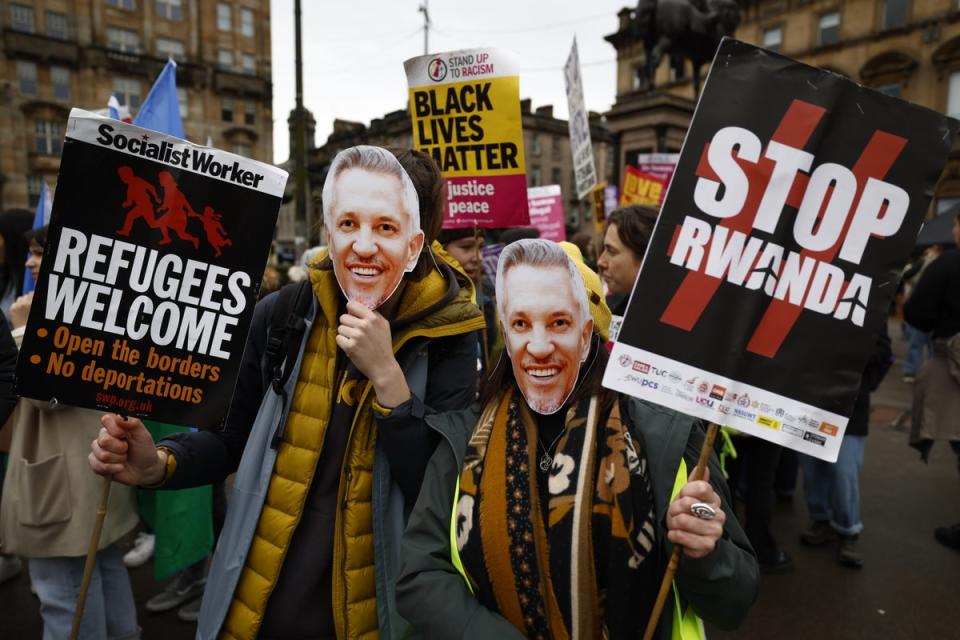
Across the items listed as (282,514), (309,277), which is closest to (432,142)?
(309,277)

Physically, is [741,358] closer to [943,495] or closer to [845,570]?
[845,570]

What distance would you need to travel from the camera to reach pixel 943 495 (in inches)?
209

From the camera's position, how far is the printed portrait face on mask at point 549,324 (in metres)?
1.46

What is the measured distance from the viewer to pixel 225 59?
131 ft

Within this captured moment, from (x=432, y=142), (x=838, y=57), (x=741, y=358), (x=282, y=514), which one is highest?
(x=838, y=57)

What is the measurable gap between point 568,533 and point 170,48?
44.8 m

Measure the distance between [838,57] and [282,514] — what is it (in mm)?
32555

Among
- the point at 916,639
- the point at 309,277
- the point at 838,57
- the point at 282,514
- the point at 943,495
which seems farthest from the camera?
the point at 838,57

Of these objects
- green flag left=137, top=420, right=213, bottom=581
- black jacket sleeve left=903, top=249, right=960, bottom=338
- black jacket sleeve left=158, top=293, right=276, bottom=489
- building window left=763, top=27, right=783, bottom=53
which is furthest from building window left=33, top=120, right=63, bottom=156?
black jacket sleeve left=903, top=249, right=960, bottom=338

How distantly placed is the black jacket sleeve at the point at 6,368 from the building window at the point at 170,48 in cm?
4195

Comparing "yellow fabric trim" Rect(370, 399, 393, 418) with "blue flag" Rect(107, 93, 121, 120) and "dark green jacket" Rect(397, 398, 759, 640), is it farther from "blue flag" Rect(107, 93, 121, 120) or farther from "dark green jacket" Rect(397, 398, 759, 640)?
"blue flag" Rect(107, 93, 121, 120)

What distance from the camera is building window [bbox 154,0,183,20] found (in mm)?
37594

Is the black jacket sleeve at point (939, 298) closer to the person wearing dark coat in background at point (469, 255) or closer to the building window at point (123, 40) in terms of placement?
the person wearing dark coat in background at point (469, 255)

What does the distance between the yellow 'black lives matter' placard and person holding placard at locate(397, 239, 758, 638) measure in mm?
616
